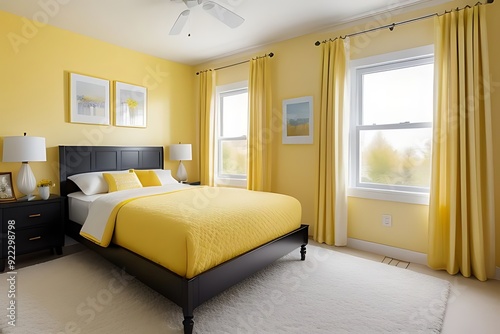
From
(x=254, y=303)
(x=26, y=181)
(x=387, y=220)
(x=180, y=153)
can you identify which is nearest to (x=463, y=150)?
(x=387, y=220)

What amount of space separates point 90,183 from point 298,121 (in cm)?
288

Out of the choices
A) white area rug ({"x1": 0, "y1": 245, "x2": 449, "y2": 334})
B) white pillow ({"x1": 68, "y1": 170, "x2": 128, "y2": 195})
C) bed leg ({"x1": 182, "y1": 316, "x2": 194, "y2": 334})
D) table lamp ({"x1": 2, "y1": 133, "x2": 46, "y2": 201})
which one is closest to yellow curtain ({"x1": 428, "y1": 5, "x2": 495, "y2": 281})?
white area rug ({"x1": 0, "y1": 245, "x2": 449, "y2": 334})

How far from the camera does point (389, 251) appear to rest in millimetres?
3152

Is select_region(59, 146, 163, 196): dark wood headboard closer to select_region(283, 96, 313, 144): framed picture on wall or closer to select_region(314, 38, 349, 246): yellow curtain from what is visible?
select_region(283, 96, 313, 144): framed picture on wall

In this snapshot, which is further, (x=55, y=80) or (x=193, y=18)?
(x=55, y=80)

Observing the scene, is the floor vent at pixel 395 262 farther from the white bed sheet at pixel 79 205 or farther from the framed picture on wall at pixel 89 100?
the framed picture on wall at pixel 89 100

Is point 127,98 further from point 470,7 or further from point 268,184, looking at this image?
point 470,7

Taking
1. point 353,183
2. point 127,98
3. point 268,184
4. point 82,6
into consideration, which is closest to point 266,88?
point 268,184

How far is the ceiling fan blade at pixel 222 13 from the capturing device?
8.30ft

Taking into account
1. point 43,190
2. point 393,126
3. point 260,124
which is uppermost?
point 260,124

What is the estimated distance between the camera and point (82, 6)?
295 cm

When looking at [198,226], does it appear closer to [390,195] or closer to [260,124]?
[390,195]

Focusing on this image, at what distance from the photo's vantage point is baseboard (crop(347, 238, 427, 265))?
2.96m

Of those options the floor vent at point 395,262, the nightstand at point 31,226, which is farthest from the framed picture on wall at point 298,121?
the nightstand at point 31,226
